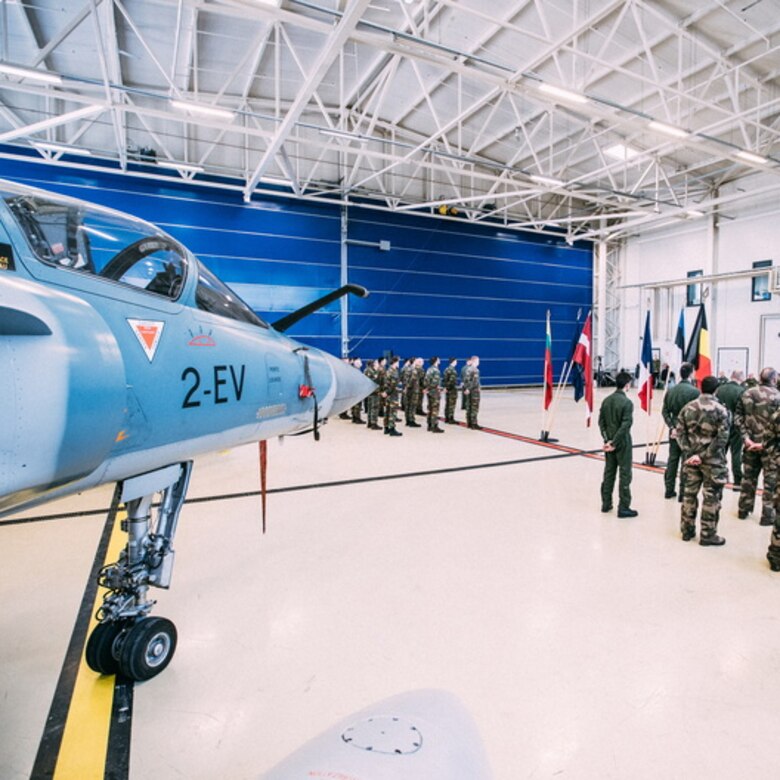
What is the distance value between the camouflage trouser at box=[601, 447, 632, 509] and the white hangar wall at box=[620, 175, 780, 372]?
547 inches

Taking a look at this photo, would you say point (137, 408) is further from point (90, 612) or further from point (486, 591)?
point (486, 591)

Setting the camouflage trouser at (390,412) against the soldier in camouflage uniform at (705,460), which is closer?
the soldier in camouflage uniform at (705,460)

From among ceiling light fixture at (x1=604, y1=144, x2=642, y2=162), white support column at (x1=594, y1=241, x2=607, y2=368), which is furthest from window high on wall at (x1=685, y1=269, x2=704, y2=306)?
ceiling light fixture at (x1=604, y1=144, x2=642, y2=162)

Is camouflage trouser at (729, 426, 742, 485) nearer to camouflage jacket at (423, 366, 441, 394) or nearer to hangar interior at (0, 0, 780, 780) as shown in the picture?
hangar interior at (0, 0, 780, 780)

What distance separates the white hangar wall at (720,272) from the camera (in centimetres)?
1830

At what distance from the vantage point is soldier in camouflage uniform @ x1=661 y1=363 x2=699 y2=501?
6121 millimetres

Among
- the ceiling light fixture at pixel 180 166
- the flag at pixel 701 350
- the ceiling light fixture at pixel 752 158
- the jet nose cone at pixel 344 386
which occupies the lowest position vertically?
the jet nose cone at pixel 344 386

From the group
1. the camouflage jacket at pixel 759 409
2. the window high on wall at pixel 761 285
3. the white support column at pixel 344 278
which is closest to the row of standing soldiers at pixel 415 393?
the white support column at pixel 344 278

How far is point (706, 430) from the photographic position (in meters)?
4.77

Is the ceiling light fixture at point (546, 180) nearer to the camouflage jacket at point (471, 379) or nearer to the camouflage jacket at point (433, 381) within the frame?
the camouflage jacket at point (471, 379)

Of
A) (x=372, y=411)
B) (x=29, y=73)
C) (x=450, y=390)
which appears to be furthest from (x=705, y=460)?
(x=29, y=73)

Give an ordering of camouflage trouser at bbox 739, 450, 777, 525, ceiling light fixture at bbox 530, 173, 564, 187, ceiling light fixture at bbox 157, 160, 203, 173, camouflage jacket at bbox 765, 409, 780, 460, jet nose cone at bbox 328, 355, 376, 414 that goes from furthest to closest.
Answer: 1. ceiling light fixture at bbox 157, 160, 203, 173
2. ceiling light fixture at bbox 530, 173, 564, 187
3. camouflage trouser at bbox 739, 450, 777, 525
4. camouflage jacket at bbox 765, 409, 780, 460
5. jet nose cone at bbox 328, 355, 376, 414

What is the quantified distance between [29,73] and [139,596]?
390 inches

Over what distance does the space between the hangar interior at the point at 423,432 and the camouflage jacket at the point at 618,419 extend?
958mm
